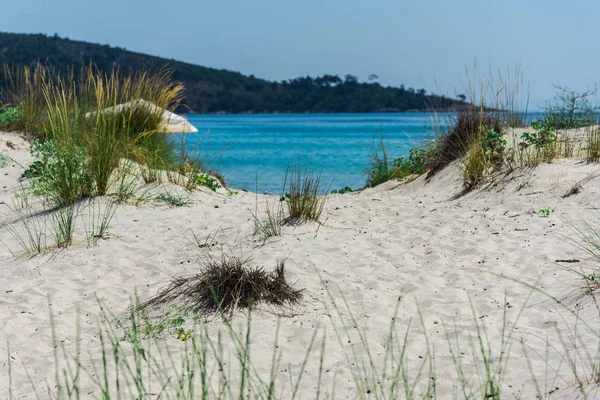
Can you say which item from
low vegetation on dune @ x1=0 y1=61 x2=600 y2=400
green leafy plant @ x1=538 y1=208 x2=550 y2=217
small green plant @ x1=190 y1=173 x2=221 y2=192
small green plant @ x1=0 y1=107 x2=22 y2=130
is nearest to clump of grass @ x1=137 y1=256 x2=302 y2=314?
low vegetation on dune @ x1=0 y1=61 x2=600 y2=400

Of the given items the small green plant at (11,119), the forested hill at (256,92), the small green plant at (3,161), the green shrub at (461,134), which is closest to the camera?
the green shrub at (461,134)

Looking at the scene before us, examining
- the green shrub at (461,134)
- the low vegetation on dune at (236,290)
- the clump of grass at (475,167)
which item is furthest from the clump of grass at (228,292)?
the green shrub at (461,134)

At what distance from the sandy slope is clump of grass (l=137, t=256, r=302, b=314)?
0.16 metres

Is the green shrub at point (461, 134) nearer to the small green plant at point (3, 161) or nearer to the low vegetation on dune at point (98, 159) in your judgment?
the low vegetation on dune at point (98, 159)

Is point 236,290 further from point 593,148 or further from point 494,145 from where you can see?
point 593,148

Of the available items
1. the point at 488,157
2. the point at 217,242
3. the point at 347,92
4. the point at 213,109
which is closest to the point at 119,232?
the point at 217,242

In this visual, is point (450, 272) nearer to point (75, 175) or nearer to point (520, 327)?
point (520, 327)

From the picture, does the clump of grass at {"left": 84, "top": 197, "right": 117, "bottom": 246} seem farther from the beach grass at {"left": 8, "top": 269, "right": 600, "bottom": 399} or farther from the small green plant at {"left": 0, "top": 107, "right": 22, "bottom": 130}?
the small green plant at {"left": 0, "top": 107, "right": 22, "bottom": 130}

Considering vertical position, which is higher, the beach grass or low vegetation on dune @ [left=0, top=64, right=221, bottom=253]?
low vegetation on dune @ [left=0, top=64, right=221, bottom=253]

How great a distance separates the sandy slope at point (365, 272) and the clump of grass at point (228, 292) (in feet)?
0.54

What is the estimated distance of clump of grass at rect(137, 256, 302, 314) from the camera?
3.97m

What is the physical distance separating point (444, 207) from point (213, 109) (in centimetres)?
6877

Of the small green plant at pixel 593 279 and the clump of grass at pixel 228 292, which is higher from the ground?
the small green plant at pixel 593 279

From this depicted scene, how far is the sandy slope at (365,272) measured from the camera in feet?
10.7
